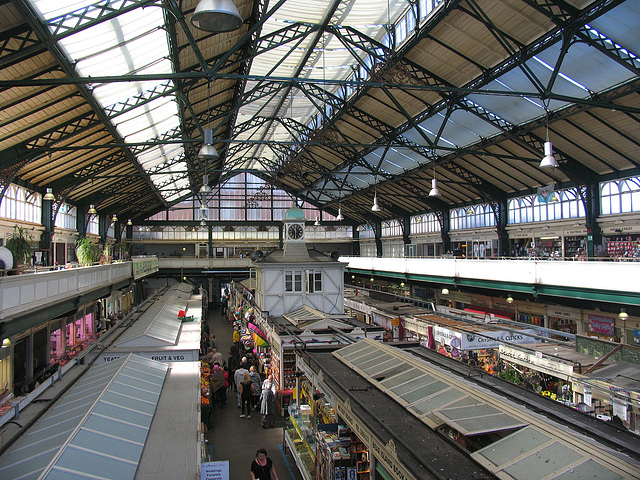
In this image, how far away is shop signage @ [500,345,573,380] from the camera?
30.7 feet

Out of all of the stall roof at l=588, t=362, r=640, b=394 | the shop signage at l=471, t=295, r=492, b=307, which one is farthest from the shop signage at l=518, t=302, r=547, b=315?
the stall roof at l=588, t=362, r=640, b=394

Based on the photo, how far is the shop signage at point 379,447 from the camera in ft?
14.4

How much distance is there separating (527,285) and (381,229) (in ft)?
103

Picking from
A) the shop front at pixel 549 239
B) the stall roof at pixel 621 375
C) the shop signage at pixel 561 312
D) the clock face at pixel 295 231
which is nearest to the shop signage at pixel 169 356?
the stall roof at pixel 621 375

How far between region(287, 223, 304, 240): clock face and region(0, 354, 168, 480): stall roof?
1301cm

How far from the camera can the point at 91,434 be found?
5.14 m

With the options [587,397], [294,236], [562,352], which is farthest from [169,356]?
[294,236]

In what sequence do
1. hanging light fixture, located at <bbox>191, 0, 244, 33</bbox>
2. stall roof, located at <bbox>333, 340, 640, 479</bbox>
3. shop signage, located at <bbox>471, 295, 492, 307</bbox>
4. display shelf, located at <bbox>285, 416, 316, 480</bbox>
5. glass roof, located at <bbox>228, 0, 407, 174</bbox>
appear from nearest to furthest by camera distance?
stall roof, located at <bbox>333, 340, 640, 479</bbox> → hanging light fixture, located at <bbox>191, 0, 244, 33</bbox> → display shelf, located at <bbox>285, 416, 316, 480</bbox> → glass roof, located at <bbox>228, 0, 407, 174</bbox> → shop signage, located at <bbox>471, 295, 492, 307</bbox>

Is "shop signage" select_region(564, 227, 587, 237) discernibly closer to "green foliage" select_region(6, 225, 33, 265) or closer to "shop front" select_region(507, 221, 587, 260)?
"shop front" select_region(507, 221, 587, 260)

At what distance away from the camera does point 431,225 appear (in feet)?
128

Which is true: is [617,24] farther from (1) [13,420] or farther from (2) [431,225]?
(2) [431,225]

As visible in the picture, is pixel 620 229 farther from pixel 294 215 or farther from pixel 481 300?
pixel 294 215

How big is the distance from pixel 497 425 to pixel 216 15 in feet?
17.2

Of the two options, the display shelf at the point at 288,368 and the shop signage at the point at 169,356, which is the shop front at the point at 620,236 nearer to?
the display shelf at the point at 288,368
